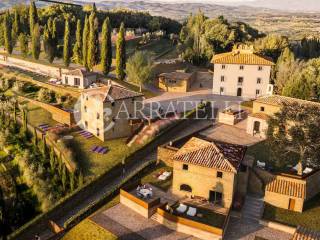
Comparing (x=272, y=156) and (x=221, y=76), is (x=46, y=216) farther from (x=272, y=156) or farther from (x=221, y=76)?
(x=221, y=76)

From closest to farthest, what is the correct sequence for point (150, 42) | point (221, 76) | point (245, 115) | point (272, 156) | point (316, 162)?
Answer: point (316, 162)
point (272, 156)
point (245, 115)
point (221, 76)
point (150, 42)

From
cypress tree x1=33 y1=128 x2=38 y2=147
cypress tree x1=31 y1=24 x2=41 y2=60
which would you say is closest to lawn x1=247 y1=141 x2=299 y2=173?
cypress tree x1=33 y1=128 x2=38 y2=147

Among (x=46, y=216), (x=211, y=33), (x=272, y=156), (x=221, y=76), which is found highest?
(x=211, y=33)

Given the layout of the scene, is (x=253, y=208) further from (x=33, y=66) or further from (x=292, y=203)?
(x=33, y=66)

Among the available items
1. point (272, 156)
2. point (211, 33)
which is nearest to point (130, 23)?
point (211, 33)

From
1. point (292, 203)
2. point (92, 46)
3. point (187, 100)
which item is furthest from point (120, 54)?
point (292, 203)

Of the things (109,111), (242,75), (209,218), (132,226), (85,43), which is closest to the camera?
(132,226)

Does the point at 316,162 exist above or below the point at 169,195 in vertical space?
above
